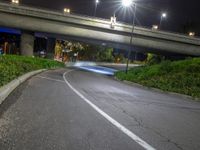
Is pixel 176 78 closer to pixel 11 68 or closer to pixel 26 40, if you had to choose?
pixel 11 68

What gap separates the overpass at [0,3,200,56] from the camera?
5259 cm

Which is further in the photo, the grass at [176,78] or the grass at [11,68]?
the grass at [176,78]

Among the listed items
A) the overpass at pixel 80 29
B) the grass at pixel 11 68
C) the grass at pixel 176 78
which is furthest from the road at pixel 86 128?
the overpass at pixel 80 29

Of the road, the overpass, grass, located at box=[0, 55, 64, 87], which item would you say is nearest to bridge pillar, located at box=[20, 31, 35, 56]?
the overpass

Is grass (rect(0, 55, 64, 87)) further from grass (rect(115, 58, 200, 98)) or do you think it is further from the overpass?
the overpass

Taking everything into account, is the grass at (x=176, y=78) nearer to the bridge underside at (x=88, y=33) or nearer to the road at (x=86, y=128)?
the road at (x=86, y=128)

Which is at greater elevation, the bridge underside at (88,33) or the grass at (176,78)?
the bridge underside at (88,33)

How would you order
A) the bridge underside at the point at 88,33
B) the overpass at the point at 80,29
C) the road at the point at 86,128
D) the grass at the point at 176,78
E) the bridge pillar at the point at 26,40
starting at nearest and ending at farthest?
the road at the point at 86,128
the grass at the point at 176,78
the overpass at the point at 80,29
the bridge underside at the point at 88,33
the bridge pillar at the point at 26,40

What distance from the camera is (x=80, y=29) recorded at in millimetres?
55344

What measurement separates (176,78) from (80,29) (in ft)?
84.5

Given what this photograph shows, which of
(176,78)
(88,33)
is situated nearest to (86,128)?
(176,78)

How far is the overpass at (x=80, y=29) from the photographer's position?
52594 millimetres

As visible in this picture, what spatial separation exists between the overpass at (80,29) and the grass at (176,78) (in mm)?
17623

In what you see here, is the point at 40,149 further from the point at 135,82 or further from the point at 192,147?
the point at 135,82
